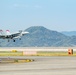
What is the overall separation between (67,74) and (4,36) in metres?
136

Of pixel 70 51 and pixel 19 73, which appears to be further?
pixel 70 51

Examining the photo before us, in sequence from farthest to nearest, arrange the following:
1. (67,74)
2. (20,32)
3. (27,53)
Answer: (20,32), (27,53), (67,74)

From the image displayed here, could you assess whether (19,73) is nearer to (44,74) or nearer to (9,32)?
(44,74)

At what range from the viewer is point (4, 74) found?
39.4 m

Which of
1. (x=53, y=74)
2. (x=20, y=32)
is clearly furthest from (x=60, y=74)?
(x=20, y=32)

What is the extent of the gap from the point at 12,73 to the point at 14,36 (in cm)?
12986

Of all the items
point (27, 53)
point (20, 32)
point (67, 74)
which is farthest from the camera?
point (20, 32)

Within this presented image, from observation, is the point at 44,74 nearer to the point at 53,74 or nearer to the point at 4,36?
the point at 53,74

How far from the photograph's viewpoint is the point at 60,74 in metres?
38.2

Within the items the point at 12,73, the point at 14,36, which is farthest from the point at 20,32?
the point at 12,73

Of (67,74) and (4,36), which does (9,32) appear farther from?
(67,74)

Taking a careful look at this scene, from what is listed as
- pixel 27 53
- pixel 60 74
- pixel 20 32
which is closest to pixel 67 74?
pixel 60 74

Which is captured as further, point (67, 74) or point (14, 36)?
point (14, 36)

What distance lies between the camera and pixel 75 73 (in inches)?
1534
